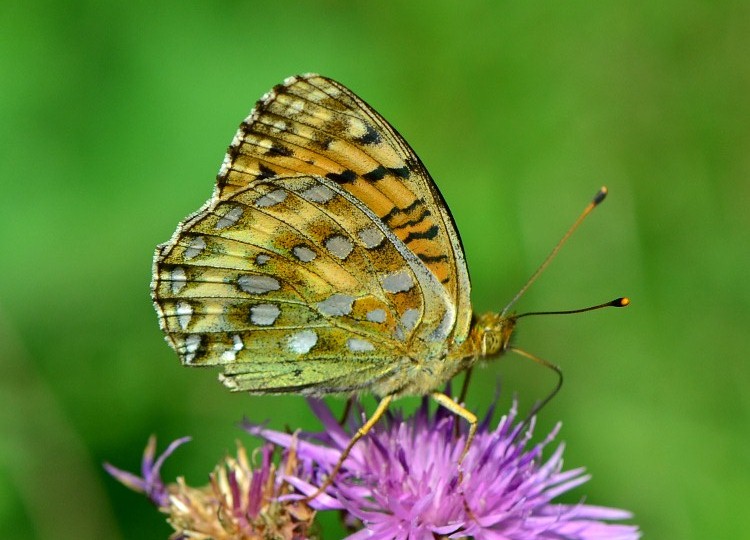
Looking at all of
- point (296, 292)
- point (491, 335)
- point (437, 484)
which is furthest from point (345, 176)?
point (437, 484)

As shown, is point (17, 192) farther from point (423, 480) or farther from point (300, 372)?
point (423, 480)

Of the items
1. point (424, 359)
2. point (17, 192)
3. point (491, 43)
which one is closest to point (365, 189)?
point (424, 359)

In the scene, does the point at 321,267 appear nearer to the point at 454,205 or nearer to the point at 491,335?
the point at 491,335

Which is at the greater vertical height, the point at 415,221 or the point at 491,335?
the point at 415,221

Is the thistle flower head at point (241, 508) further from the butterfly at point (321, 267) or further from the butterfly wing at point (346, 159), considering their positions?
the butterfly wing at point (346, 159)

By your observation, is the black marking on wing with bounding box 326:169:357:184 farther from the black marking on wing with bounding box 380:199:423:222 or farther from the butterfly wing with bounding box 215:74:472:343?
the black marking on wing with bounding box 380:199:423:222

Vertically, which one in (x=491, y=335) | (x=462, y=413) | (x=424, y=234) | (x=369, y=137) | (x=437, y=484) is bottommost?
(x=437, y=484)

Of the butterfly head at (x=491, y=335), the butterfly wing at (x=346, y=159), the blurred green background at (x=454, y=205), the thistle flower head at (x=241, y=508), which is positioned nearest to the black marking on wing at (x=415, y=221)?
the butterfly wing at (x=346, y=159)
